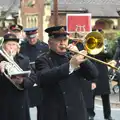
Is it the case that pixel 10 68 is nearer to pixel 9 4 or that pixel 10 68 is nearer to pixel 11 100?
pixel 11 100

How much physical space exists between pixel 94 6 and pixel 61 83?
1518 inches

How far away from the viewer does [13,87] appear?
586 cm

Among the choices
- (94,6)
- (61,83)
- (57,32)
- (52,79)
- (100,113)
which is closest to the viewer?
(52,79)

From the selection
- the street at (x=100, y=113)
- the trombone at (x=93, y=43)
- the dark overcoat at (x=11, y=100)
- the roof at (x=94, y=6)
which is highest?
the trombone at (x=93, y=43)

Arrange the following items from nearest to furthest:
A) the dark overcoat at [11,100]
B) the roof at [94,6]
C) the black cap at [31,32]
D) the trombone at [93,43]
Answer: the trombone at [93,43]
the dark overcoat at [11,100]
the black cap at [31,32]
the roof at [94,6]

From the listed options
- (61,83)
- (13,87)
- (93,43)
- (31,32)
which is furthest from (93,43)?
(31,32)

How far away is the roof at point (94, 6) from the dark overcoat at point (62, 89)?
3457 centimetres

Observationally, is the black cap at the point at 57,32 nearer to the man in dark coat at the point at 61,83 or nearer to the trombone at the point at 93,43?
the man in dark coat at the point at 61,83

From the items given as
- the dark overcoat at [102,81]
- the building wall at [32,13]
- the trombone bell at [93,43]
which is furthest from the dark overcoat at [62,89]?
the building wall at [32,13]

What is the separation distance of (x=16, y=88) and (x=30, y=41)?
3470 mm

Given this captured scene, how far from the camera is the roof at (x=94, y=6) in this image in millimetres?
40844

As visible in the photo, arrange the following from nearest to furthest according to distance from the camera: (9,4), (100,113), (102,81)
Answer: (102,81) < (100,113) < (9,4)

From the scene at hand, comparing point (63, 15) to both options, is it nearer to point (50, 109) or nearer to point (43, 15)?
point (43, 15)

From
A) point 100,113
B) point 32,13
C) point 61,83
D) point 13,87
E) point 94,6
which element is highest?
point 61,83
